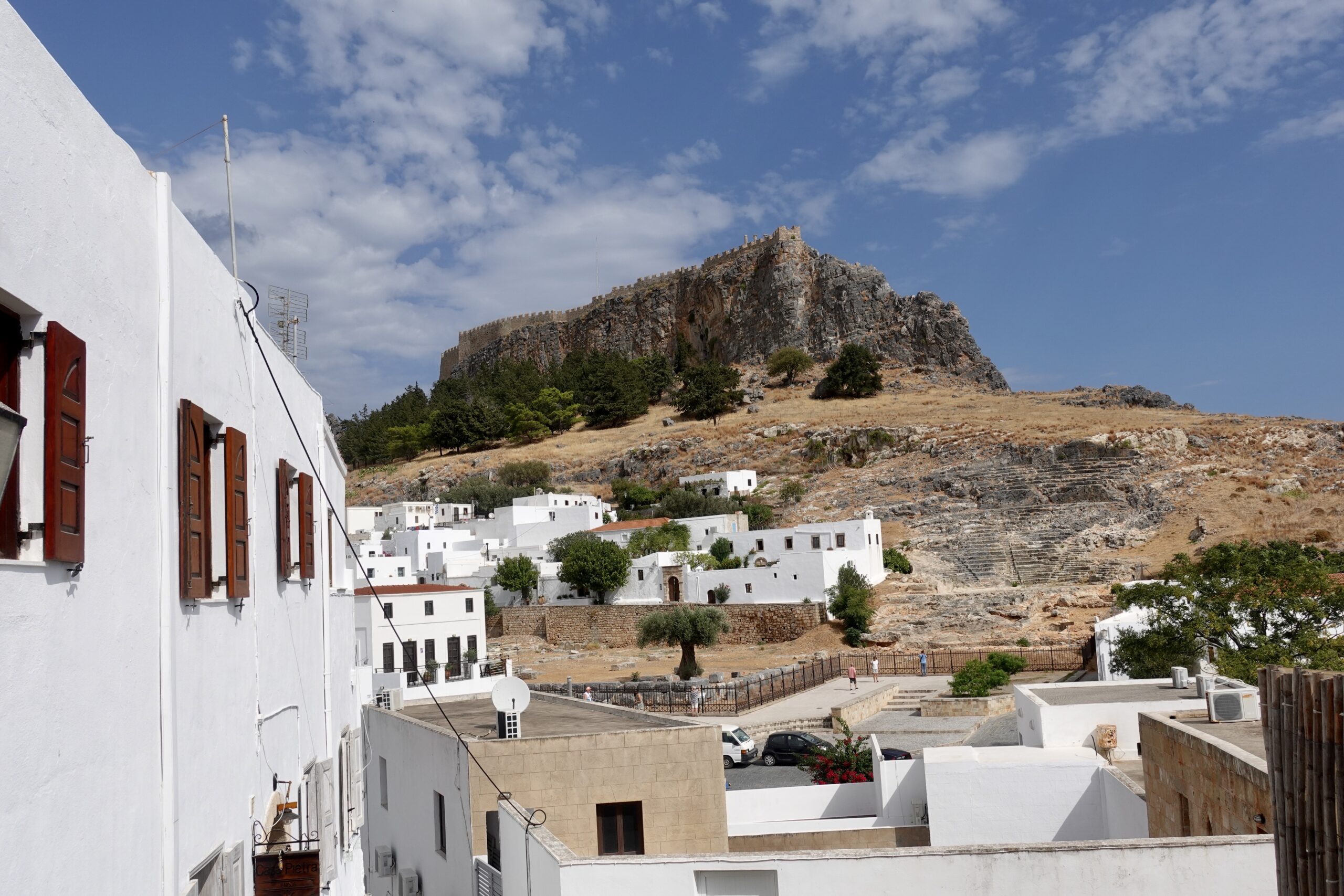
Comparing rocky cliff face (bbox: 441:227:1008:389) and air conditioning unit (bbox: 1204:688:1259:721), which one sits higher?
rocky cliff face (bbox: 441:227:1008:389)

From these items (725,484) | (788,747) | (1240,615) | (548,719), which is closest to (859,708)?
(788,747)

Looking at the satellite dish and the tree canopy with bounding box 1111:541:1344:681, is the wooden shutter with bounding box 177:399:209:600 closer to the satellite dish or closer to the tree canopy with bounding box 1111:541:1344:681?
the satellite dish

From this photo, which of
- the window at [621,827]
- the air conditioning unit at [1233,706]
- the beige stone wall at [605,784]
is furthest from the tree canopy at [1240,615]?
the window at [621,827]

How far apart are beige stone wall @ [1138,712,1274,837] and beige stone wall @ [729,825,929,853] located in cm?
377

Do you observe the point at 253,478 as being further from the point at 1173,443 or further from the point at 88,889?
the point at 1173,443

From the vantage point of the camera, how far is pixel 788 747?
23375mm

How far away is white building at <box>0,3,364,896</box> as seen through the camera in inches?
147

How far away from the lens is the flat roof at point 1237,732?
9859 mm

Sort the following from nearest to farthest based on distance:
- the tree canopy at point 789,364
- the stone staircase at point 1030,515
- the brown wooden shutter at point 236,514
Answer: the brown wooden shutter at point 236,514 → the stone staircase at point 1030,515 → the tree canopy at point 789,364

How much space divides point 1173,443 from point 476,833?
193 feet

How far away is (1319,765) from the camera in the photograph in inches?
179

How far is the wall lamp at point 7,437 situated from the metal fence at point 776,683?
25732 mm

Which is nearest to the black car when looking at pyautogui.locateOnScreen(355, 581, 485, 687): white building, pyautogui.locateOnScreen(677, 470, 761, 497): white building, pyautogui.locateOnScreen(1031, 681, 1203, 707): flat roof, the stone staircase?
pyautogui.locateOnScreen(1031, 681, 1203, 707): flat roof

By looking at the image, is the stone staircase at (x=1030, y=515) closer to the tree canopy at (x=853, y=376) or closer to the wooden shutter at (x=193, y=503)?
the tree canopy at (x=853, y=376)
